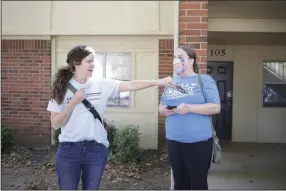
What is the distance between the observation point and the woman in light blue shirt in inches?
121

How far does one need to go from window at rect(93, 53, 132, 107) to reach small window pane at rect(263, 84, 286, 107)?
11.0 ft

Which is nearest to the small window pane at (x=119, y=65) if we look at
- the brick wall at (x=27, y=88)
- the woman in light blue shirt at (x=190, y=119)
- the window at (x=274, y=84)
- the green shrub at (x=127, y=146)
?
the brick wall at (x=27, y=88)

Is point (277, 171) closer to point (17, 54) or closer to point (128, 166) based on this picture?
point (128, 166)

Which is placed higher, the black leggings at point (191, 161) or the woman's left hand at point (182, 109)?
the woman's left hand at point (182, 109)

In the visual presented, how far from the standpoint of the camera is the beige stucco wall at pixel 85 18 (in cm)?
845

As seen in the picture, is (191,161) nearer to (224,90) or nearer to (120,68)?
(120,68)

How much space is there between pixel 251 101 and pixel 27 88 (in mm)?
5308

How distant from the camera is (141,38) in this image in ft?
28.2

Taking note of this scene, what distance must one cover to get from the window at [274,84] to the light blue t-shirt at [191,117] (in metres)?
6.62

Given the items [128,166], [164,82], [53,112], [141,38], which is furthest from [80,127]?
[141,38]

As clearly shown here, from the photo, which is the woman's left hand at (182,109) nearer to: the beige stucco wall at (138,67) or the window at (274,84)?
the beige stucco wall at (138,67)

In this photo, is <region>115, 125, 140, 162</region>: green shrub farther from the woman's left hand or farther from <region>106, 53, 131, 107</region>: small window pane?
the woman's left hand

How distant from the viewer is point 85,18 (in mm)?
8617

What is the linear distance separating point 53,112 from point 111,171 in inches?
153
